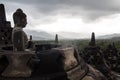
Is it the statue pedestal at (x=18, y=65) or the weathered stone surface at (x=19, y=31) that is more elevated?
the weathered stone surface at (x=19, y=31)

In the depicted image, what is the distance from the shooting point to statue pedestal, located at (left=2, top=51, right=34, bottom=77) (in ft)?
26.3

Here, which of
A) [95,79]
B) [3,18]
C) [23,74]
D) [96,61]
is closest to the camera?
[23,74]

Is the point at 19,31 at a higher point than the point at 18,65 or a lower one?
higher

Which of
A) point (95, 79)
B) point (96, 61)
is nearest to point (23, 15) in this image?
point (95, 79)

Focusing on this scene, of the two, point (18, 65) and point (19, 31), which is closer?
point (18, 65)

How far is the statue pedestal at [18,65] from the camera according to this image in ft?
26.3

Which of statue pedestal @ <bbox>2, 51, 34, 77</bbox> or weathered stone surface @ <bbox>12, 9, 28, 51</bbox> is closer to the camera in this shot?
statue pedestal @ <bbox>2, 51, 34, 77</bbox>

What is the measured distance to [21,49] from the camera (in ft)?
28.2

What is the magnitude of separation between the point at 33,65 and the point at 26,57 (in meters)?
0.32

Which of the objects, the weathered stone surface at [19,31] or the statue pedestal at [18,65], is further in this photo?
the weathered stone surface at [19,31]

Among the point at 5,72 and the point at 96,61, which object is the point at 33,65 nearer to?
the point at 5,72

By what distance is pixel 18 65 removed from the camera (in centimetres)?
813

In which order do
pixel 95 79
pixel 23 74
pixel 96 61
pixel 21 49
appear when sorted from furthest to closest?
pixel 96 61 < pixel 95 79 < pixel 21 49 < pixel 23 74

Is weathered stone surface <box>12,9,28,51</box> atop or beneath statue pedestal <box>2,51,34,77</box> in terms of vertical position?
atop
